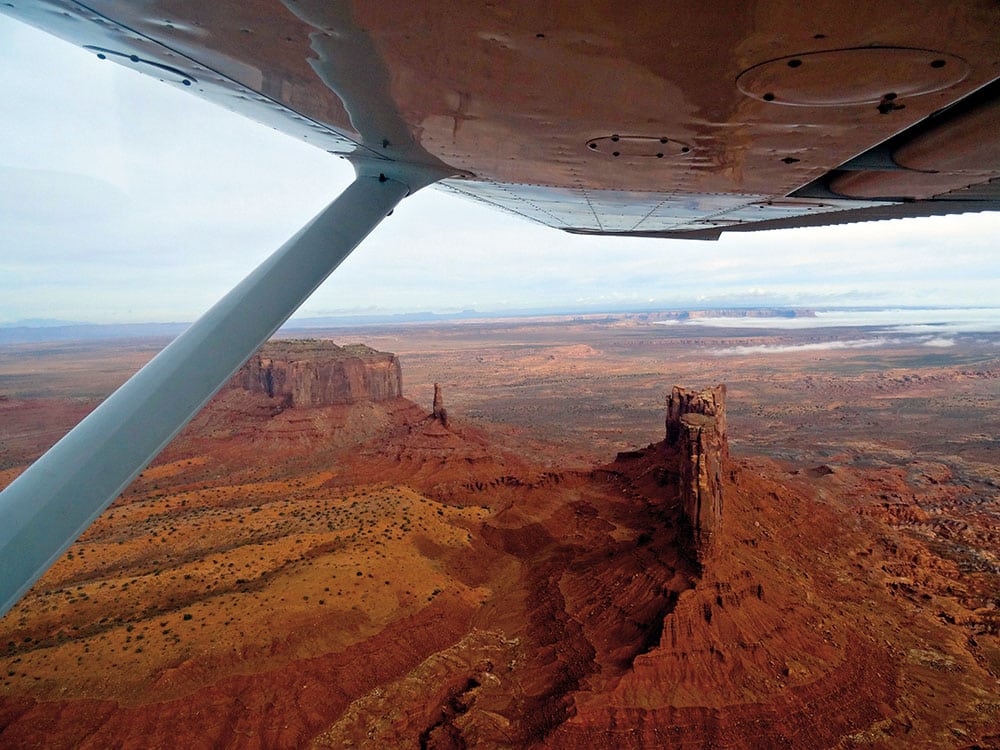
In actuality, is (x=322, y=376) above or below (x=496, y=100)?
below

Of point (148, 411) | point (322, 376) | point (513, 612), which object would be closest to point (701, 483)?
point (513, 612)

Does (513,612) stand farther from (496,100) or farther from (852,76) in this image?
(852,76)

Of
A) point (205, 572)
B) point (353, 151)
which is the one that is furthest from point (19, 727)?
Result: point (353, 151)

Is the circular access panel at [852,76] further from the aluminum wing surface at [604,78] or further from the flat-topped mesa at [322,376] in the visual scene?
the flat-topped mesa at [322,376]

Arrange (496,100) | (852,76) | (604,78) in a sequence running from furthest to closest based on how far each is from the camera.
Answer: (496,100)
(604,78)
(852,76)

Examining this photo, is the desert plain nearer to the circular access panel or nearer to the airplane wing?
the airplane wing

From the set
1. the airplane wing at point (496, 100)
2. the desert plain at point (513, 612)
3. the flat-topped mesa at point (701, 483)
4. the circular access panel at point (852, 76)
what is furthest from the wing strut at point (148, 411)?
the flat-topped mesa at point (701, 483)

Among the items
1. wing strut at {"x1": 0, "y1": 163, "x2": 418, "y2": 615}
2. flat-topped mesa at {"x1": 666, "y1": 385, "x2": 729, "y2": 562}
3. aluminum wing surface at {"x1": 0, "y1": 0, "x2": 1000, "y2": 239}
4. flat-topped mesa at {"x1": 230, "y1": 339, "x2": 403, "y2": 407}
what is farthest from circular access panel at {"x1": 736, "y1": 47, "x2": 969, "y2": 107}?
flat-topped mesa at {"x1": 230, "y1": 339, "x2": 403, "y2": 407}

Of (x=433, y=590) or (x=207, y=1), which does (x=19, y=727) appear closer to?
(x=433, y=590)
